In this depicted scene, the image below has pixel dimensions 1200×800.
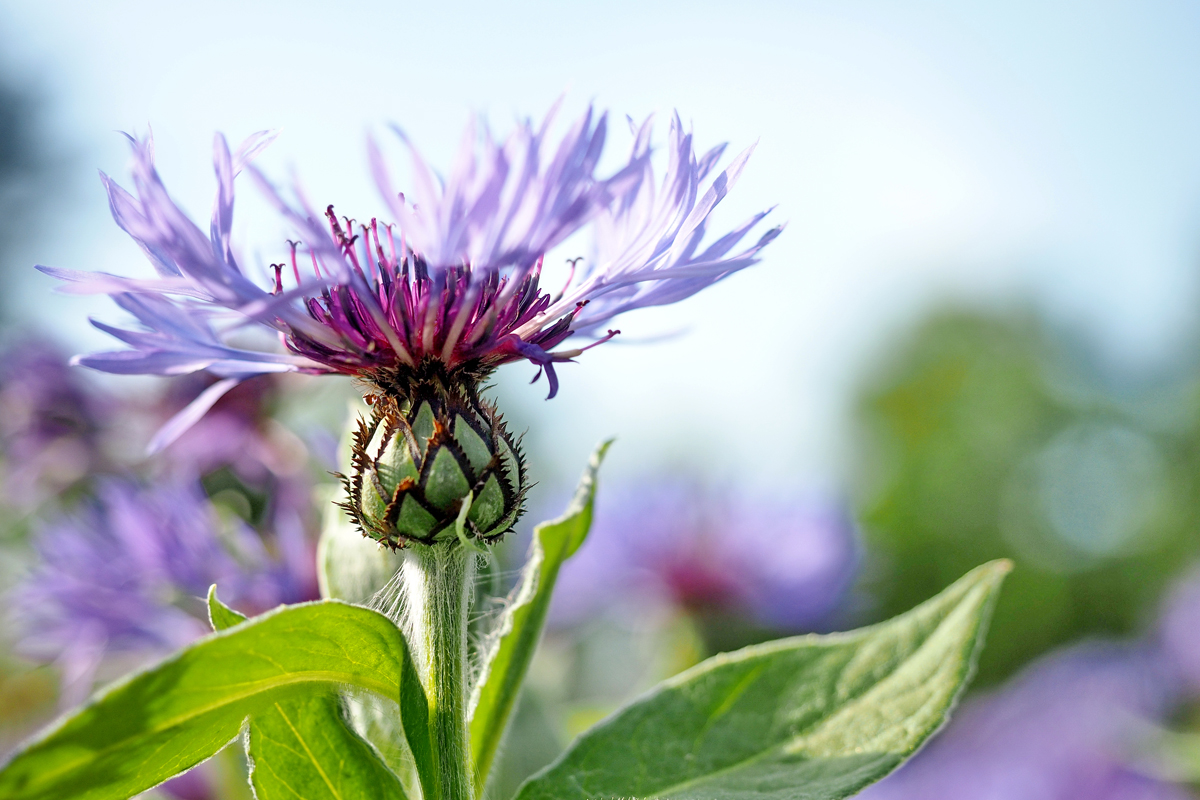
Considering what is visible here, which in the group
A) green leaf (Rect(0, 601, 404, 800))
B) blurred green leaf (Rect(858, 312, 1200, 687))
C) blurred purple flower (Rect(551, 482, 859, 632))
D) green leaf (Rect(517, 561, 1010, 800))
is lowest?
blurred green leaf (Rect(858, 312, 1200, 687))

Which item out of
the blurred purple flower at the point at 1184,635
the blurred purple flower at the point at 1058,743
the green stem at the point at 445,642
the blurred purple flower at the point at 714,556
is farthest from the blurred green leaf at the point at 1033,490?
the green stem at the point at 445,642

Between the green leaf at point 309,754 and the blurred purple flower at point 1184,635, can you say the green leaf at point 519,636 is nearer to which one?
the green leaf at point 309,754

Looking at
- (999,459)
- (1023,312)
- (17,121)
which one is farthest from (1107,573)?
(17,121)

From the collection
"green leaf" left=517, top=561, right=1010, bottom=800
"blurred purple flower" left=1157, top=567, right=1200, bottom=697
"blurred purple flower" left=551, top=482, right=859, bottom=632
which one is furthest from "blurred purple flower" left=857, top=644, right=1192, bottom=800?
"green leaf" left=517, top=561, right=1010, bottom=800

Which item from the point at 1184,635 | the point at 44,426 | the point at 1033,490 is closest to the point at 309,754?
the point at 44,426

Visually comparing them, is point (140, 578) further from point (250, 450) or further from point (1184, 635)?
point (1184, 635)

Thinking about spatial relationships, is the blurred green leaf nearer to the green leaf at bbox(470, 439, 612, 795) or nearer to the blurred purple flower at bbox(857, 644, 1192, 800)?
the blurred purple flower at bbox(857, 644, 1192, 800)
